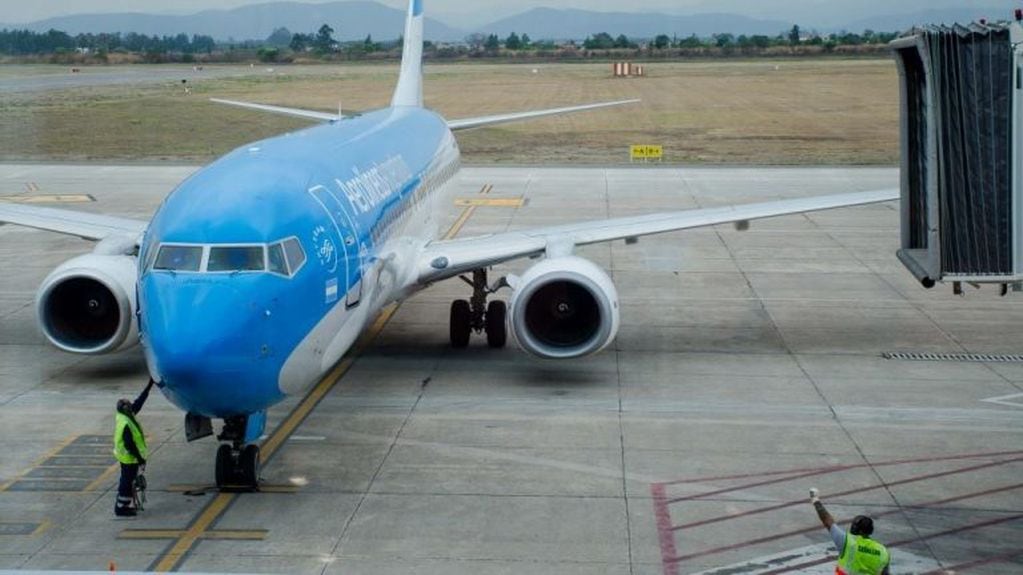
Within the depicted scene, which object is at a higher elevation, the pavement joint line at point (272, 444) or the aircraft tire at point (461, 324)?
the aircraft tire at point (461, 324)

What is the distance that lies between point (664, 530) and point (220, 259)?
5.73 meters

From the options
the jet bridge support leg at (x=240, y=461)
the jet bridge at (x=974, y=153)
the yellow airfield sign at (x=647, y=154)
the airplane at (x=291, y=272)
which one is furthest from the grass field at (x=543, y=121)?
the jet bridge support leg at (x=240, y=461)

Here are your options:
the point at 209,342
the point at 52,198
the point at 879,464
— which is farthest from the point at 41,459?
the point at 52,198

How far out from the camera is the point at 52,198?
4509 centimetres

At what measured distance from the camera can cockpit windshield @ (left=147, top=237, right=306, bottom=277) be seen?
49.3 feet

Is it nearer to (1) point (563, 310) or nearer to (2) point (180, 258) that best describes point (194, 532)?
(2) point (180, 258)

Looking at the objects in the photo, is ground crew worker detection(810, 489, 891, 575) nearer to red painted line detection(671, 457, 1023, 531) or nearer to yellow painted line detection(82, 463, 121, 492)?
red painted line detection(671, 457, 1023, 531)

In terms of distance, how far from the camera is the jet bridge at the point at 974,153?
1572 cm

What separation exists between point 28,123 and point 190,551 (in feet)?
187

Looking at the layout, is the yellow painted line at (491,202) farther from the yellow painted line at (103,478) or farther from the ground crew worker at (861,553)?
the ground crew worker at (861,553)

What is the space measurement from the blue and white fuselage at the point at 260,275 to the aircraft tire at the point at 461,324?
3.32 meters

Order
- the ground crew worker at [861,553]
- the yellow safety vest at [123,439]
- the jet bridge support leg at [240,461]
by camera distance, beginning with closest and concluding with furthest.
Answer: the ground crew worker at [861,553] → the yellow safety vest at [123,439] → the jet bridge support leg at [240,461]

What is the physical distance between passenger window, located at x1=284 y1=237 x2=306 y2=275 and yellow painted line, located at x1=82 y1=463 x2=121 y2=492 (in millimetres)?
3689

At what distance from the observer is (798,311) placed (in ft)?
87.3
